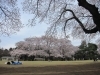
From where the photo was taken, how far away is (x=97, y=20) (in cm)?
764

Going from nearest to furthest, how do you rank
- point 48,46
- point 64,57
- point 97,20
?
point 97,20, point 48,46, point 64,57

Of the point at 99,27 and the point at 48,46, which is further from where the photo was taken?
the point at 48,46

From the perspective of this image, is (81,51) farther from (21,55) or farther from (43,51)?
(21,55)

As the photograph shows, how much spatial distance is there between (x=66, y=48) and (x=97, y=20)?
64259mm

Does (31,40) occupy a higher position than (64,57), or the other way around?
(31,40)

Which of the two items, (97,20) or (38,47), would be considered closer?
(97,20)

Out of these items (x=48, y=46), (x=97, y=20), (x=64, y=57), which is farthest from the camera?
(x=64, y=57)

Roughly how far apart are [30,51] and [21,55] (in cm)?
461

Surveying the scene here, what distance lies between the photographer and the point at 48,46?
6856 centimetres

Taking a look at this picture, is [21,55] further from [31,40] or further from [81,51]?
[81,51]

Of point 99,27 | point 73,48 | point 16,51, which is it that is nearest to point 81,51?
point 73,48

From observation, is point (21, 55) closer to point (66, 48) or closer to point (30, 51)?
point (30, 51)

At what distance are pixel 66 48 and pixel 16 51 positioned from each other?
753 inches

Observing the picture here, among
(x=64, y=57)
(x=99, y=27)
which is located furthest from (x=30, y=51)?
(x=99, y=27)
